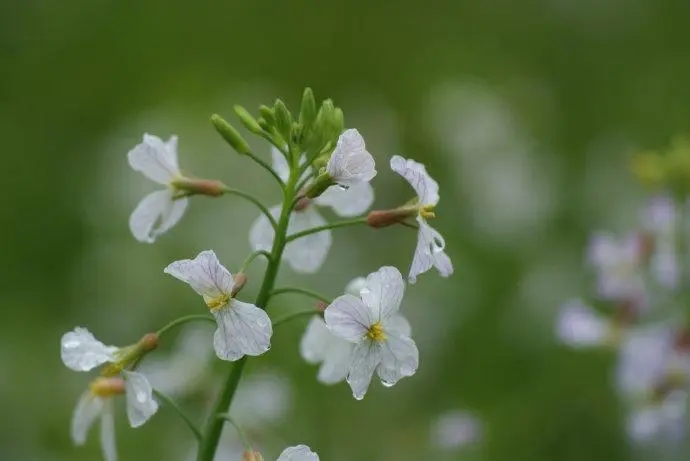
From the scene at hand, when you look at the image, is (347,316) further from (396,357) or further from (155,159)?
(155,159)

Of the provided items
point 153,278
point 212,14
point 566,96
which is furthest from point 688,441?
point 212,14

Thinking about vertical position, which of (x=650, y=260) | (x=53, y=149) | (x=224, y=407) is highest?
(x=224, y=407)

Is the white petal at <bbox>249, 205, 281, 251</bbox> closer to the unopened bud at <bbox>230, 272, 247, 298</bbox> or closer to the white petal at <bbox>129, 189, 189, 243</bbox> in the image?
the white petal at <bbox>129, 189, 189, 243</bbox>

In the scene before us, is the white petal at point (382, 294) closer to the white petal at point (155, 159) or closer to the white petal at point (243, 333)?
the white petal at point (243, 333)

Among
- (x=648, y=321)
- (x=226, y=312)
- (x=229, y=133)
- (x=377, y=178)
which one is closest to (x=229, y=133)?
(x=229, y=133)

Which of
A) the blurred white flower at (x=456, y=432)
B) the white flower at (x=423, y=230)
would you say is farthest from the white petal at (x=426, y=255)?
the blurred white flower at (x=456, y=432)

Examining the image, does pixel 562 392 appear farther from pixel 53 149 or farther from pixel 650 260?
pixel 53 149
